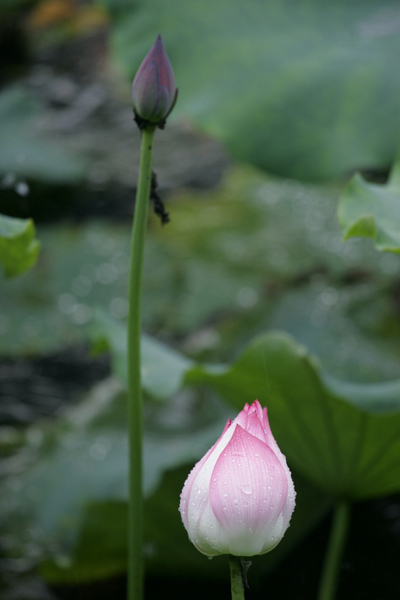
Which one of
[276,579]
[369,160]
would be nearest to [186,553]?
[276,579]

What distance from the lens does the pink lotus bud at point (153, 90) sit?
0.36 m

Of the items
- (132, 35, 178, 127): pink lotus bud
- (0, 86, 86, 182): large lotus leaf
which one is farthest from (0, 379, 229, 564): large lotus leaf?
(0, 86, 86, 182): large lotus leaf

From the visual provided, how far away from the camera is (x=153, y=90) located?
0.36 meters

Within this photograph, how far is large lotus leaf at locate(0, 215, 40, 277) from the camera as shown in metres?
0.45

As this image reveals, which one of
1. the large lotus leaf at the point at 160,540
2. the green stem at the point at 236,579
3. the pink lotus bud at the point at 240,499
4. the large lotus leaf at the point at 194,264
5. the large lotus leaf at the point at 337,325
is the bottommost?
the green stem at the point at 236,579

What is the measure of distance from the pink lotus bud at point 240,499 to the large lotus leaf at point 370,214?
0.26 m

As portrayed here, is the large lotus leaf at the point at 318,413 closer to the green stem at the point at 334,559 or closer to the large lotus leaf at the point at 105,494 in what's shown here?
the green stem at the point at 334,559

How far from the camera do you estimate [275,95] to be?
855 mm

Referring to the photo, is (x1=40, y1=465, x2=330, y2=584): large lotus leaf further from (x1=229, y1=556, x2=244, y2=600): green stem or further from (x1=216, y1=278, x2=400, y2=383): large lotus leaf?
(x1=229, y1=556, x2=244, y2=600): green stem

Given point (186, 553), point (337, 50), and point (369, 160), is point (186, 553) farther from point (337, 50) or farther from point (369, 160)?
point (337, 50)

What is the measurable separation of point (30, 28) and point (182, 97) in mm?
1576

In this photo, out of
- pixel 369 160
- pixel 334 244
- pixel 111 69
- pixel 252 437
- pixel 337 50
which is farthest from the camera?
pixel 111 69

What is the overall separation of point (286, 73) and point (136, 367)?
607 mm

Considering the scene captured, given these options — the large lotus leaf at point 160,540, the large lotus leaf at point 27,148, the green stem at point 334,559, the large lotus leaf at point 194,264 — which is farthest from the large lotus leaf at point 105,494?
the large lotus leaf at point 27,148
